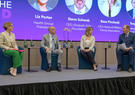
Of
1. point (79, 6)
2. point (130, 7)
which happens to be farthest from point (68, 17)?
point (130, 7)

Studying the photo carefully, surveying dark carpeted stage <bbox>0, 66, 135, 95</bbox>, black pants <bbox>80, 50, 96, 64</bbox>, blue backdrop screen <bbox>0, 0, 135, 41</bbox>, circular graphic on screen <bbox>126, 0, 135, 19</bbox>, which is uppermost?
circular graphic on screen <bbox>126, 0, 135, 19</bbox>

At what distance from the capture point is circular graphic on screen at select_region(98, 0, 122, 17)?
5020mm

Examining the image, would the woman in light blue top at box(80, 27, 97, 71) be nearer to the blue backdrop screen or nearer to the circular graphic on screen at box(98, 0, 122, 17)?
the blue backdrop screen

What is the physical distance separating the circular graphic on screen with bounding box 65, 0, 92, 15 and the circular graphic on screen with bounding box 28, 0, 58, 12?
0.42 m

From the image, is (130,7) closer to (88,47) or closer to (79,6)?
(79,6)

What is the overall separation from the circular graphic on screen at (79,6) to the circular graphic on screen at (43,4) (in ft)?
1.39

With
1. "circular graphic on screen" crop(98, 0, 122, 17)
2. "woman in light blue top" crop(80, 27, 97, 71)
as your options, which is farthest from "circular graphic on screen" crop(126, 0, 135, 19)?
"woman in light blue top" crop(80, 27, 97, 71)

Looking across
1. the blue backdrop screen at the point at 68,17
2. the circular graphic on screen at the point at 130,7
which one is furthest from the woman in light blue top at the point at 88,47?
the circular graphic on screen at the point at 130,7

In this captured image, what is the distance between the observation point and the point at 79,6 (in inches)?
185

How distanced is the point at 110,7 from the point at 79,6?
106 centimetres

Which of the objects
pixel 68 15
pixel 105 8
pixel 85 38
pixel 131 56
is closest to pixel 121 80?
pixel 131 56

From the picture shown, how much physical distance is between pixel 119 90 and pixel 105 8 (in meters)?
2.93

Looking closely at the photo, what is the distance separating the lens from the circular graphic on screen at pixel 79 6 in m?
4.62

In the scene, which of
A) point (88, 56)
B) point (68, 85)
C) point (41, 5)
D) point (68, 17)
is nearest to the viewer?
point (68, 85)
